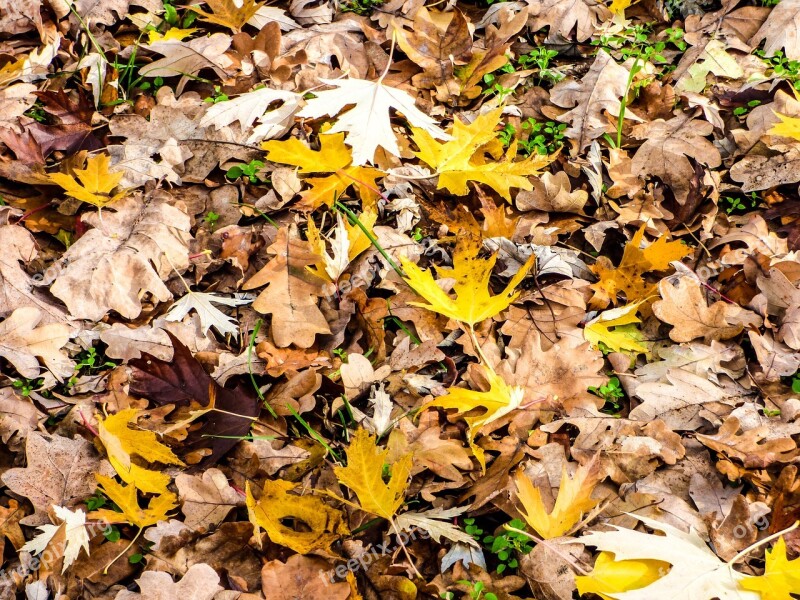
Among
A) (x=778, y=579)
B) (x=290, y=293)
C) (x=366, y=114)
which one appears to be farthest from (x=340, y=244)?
(x=778, y=579)

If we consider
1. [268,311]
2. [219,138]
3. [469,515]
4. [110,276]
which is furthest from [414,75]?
[469,515]

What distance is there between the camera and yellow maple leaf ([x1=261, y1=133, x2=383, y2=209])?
2121 millimetres

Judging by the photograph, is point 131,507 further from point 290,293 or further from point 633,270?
point 633,270

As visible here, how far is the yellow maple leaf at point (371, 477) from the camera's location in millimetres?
1562

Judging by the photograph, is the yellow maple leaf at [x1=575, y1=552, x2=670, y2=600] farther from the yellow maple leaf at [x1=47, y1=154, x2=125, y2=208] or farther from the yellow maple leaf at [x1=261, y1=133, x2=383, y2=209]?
the yellow maple leaf at [x1=47, y1=154, x2=125, y2=208]

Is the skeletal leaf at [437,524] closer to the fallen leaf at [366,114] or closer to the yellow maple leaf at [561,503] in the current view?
the yellow maple leaf at [561,503]

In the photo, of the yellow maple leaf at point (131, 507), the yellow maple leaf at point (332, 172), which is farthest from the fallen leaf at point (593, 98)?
the yellow maple leaf at point (131, 507)

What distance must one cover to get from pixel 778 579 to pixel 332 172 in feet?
5.66

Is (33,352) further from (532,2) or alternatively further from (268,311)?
(532,2)

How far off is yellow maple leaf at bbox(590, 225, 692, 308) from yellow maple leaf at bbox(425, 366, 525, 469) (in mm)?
537

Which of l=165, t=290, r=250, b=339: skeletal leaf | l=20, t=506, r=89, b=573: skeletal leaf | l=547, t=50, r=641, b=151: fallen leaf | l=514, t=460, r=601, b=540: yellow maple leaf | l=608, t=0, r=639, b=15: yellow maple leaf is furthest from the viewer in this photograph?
l=608, t=0, r=639, b=15: yellow maple leaf

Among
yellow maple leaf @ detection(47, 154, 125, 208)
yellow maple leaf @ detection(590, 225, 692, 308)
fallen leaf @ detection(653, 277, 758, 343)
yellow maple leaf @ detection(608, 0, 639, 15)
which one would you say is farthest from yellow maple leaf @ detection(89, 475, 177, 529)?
yellow maple leaf @ detection(608, 0, 639, 15)

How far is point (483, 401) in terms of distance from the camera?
5.67 ft

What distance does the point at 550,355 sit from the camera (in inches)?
77.6
